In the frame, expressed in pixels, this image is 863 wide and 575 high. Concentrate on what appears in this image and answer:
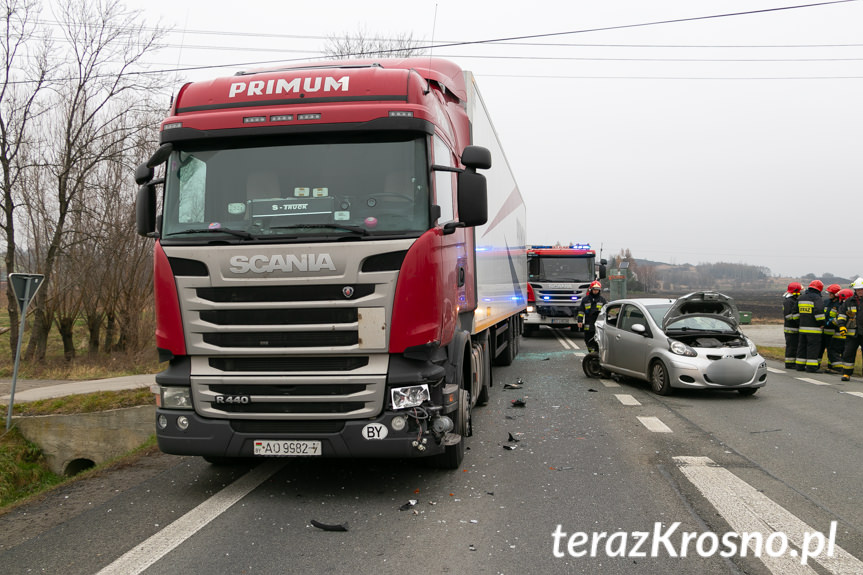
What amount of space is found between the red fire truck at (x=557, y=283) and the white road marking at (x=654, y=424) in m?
14.1

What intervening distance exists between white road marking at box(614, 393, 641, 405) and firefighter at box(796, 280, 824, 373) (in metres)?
5.83

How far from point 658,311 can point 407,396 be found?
7635 millimetres

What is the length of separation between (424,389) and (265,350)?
47.4 inches

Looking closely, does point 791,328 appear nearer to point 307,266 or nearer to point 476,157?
point 476,157

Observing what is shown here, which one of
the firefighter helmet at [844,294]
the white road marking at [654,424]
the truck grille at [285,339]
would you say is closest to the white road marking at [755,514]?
the white road marking at [654,424]

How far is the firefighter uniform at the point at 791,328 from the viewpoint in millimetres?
15141

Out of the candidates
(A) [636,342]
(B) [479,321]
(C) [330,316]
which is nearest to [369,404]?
(C) [330,316]

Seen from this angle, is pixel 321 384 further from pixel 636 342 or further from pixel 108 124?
pixel 108 124

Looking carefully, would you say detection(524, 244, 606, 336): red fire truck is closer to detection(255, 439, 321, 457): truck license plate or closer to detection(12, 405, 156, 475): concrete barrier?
detection(12, 405, 156, 475): concrete barrier

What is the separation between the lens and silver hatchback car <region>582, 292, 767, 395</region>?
10.3 m

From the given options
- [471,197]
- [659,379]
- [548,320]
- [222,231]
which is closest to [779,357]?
[548,320]

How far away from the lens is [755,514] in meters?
4.69

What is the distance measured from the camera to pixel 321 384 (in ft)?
16.5

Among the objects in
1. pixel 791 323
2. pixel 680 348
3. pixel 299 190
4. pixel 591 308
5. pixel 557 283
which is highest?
pixel 299 190
